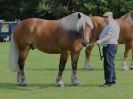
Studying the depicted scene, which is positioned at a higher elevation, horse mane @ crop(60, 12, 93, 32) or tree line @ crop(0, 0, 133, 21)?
horse mane @ crop(60, 12, 93, 32)

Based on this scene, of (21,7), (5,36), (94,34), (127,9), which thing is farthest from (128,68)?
(21,7)

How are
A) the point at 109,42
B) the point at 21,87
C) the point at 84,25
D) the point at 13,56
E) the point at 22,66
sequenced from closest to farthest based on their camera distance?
1. the point at 84,25
2. the point at 109,42
3. the point at 21,87
4. the point at 22,66
5. the point at 13,56

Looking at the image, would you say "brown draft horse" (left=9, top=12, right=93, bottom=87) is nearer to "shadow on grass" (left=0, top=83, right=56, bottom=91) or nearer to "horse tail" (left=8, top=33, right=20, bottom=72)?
"horse tail" (left=8, top=33, right=20, bottom=72)

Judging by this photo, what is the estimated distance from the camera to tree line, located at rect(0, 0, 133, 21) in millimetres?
53094

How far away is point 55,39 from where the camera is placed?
11969 millimetres

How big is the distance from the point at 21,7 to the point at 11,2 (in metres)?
2.16

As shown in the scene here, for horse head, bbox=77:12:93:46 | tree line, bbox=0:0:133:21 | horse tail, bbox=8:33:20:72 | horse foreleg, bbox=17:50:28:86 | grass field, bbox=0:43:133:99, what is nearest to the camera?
grass field, bbox=0:43:133:99

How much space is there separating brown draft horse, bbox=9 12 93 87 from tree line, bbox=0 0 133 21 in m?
40.7

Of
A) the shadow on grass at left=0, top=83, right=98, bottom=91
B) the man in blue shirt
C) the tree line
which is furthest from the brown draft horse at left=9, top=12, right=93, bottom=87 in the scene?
the tree line

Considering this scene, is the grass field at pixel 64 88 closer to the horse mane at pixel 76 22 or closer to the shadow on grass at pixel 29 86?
the shadow on grass at pixel 29 86

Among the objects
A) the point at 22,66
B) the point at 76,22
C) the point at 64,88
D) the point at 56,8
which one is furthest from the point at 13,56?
the point at 56,8

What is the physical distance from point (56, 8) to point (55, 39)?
42.1 meters

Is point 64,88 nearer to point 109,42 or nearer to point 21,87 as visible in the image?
point 21,87

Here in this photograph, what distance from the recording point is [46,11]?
53406 mm
